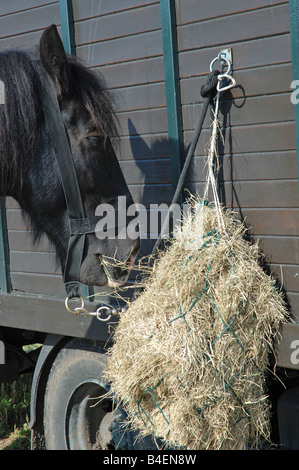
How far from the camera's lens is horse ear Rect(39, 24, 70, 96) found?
2.24 m

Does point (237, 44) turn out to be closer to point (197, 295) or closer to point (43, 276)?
point (197, 295)

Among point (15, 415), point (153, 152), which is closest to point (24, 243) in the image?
point (153, 152)

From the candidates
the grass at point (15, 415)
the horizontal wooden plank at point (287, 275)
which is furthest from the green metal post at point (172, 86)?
the grass at point (15, 415)

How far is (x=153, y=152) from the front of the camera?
107 inches

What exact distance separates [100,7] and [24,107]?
847 millimetres

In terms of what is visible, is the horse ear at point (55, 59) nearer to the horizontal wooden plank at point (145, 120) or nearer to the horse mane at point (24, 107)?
the horse mane at point (24, 107)

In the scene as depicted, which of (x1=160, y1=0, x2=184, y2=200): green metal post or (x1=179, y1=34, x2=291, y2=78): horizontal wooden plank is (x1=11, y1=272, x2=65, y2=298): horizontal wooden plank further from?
(x1=179, y1=34, x2=291, y2=78): horizontal wooden plank

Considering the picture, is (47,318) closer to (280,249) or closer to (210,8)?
(280,249)

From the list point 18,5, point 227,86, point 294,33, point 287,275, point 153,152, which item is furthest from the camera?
point 18,5

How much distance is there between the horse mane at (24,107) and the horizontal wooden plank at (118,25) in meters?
0.43

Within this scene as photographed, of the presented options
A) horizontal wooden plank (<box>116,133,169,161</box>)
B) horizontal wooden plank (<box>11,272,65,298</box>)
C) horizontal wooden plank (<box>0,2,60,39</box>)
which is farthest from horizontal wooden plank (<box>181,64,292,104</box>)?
horizontal wooden plank (<box>11,272,65,298</box>)

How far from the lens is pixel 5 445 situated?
3.93 meters

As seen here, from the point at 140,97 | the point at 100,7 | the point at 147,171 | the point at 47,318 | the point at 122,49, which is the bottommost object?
the point at 47,318

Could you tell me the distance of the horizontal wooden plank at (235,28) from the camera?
86.3 inches
